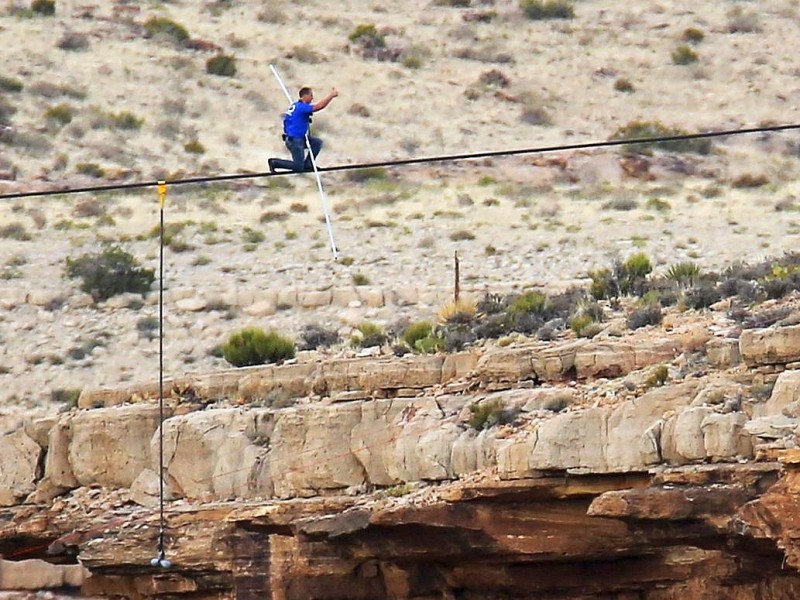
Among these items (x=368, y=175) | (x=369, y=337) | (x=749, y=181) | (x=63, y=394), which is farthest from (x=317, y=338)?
(x=368, y=175)

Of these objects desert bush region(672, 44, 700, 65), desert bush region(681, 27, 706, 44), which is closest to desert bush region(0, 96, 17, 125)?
desert bush region(672, 44, 700, 65)

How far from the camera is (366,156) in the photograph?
55656 millimetres

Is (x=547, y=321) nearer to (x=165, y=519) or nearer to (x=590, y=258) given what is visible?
(x=165, y=519)

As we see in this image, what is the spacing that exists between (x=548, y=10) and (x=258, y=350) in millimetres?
38203

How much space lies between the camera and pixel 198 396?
26.9 m

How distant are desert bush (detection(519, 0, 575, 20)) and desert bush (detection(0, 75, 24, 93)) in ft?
59.8

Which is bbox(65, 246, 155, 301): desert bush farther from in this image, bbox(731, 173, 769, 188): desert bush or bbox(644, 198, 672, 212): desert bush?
bbox(731, 173, 769, 188): desert bush

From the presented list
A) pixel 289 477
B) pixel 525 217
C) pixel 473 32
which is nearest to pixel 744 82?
pixel 473 32

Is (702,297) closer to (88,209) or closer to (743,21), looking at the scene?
(88,209)

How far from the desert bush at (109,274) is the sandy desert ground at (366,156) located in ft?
1.39

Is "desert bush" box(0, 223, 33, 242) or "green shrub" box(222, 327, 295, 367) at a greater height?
"green shrub" box(222, 327, 295, 367)

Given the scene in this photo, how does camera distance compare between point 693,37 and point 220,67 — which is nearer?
point 220,67

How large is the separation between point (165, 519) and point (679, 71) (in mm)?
41062

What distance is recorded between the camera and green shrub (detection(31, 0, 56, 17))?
6481 cm
